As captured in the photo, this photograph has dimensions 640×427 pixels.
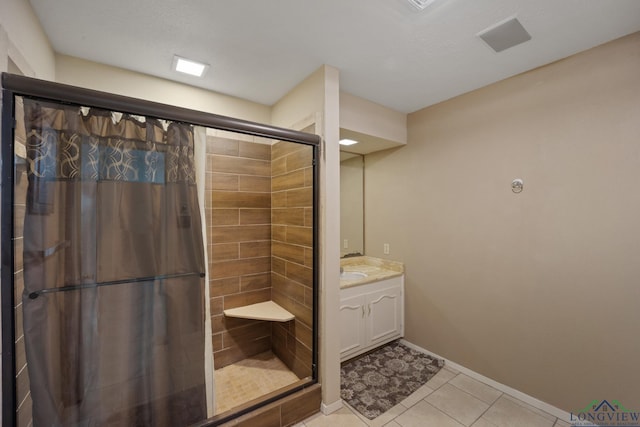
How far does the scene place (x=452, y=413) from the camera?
1800mm

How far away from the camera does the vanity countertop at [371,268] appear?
248 cm

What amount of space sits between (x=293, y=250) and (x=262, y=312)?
2.19 feet

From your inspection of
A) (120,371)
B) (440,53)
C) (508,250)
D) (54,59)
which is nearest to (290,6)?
(440,53)

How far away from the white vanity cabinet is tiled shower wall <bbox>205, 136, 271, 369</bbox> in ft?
2.71

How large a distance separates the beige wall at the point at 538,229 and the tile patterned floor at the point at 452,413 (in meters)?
0.16

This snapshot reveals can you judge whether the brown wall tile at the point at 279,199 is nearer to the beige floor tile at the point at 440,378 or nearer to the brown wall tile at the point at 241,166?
the brown wall tile at the point at 241,166

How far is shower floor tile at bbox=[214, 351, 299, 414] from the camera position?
189 centimetres

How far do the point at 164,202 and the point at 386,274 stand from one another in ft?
7.20

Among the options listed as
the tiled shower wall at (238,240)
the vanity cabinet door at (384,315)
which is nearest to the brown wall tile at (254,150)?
the tiled shower wall at (238,240)

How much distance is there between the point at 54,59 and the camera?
5.49 ft

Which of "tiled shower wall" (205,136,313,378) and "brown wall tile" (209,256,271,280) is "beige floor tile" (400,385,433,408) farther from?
"brown wall tile" (209,256,271,280)

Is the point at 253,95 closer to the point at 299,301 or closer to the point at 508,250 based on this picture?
the point at 299,301

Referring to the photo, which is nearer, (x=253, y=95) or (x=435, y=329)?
(x=253, y=95)

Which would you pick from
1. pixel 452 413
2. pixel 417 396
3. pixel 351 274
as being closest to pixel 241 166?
pixel 351 274
